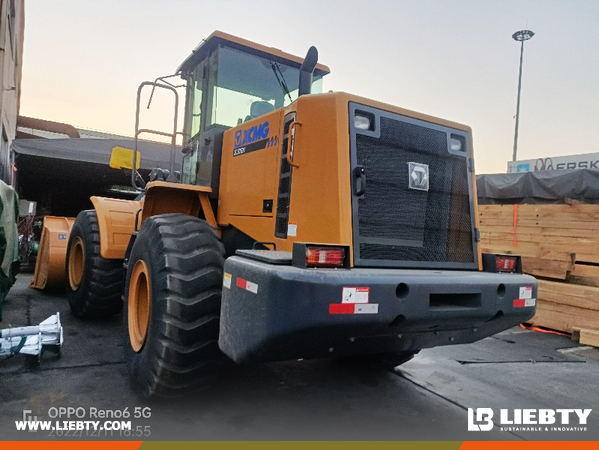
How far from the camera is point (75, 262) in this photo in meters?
6.45

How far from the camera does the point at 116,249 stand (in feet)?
17.6

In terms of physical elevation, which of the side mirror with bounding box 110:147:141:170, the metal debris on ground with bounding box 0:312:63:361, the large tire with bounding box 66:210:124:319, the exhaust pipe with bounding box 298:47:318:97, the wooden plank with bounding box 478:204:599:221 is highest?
the exhaust pipe with bounding box 298:47:318:97

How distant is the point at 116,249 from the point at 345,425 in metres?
3.40

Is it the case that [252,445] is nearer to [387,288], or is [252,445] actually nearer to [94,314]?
[387,288]

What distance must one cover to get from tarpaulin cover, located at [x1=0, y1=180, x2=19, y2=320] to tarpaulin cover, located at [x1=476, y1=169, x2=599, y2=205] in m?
7.58

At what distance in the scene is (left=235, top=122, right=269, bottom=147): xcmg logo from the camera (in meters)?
3.68

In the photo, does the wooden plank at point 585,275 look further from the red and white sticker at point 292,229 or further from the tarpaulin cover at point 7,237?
the tarpaulin cover at point 7,237

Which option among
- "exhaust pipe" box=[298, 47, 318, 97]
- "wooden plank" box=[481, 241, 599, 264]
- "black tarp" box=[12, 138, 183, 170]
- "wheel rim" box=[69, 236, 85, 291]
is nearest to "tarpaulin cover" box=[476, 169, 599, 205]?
"wooden plank" box=[481, 241, 599, 264]

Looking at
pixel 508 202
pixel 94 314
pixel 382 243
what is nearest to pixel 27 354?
pixel 94 314

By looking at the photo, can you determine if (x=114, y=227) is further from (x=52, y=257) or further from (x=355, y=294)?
(x=355, y=294)

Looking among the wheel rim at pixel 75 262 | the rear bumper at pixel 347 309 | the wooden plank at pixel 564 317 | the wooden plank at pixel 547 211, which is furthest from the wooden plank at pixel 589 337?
the wheel rim at pixel 75 262

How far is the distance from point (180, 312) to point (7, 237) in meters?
3.52

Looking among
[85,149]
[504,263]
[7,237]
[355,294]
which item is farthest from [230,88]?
[85,149]

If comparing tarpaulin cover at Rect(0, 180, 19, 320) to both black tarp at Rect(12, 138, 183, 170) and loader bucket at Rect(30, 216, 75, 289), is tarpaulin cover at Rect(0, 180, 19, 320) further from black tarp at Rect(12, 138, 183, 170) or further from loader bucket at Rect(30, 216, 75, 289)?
black tarp at Rect(12, 138, 183, 170)
